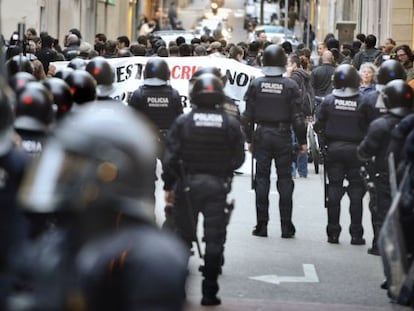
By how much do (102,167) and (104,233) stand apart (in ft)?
0.65

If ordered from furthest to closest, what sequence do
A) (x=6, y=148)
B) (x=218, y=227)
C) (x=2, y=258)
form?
1. (x=218, y=227)
2. (x=6, y=148)
3. (x=2, y=258)

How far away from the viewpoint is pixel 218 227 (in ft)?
34.1

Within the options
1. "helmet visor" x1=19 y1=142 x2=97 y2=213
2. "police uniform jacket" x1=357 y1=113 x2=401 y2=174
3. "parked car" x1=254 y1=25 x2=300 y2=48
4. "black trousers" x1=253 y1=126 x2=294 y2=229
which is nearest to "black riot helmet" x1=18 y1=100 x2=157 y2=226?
"helmet visor" x1=19 y1=142 x2=97 y2=213

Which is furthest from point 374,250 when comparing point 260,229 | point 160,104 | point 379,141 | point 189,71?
point 189,71

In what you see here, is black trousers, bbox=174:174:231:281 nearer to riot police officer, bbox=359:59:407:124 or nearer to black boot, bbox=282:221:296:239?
riot police officer, bbox=359:59:407:124

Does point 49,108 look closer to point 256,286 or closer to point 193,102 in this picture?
point 193,102

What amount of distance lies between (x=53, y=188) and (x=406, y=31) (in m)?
32.6

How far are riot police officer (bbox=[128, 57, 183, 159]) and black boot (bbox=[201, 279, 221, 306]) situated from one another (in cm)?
298

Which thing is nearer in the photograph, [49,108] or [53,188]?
[53,188]

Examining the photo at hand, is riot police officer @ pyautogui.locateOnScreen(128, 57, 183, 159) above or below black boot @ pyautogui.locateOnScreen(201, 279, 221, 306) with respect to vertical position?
above

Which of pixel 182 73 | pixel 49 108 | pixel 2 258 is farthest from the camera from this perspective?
pixel 182 73

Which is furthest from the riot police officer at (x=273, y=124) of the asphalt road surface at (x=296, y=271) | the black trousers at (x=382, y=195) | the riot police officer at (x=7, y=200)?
the riot police officer at (x=7, y=200)

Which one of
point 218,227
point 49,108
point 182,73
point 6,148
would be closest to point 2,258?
point 6,148

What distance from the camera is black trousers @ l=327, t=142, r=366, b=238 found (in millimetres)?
13805
